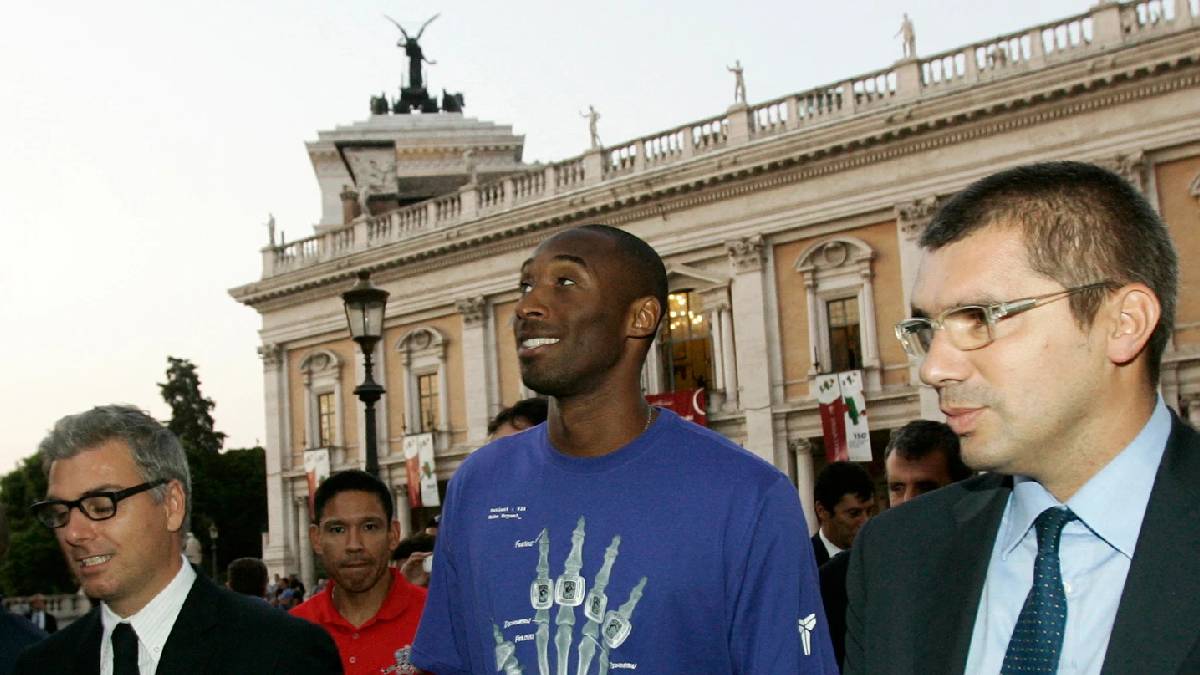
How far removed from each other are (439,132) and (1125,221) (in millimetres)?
52211

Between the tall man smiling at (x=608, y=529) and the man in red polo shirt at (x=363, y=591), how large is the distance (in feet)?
8.68

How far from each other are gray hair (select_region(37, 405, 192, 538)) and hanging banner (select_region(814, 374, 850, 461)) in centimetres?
2248

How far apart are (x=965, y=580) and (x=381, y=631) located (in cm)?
403

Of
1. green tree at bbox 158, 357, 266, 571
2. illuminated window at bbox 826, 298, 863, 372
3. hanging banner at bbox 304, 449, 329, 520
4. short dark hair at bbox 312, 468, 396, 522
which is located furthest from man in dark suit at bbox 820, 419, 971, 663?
green tree at bbox 158, 357, 266, 571

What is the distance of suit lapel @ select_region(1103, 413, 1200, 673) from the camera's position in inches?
80.8

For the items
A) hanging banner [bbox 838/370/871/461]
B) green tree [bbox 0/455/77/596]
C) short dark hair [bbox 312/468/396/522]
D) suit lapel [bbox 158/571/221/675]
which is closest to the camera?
suit lapel [bbox 158/571/221/675]

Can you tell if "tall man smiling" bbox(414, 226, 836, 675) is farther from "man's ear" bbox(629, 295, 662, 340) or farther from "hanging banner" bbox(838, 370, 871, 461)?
"hanging banner" bbox(838, 370, 871, 461)

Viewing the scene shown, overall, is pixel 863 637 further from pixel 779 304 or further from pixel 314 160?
pixel 314 160

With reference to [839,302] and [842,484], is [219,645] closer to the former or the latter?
[842,484]

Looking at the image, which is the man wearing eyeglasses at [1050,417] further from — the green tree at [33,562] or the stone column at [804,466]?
the green tree at [33,562]

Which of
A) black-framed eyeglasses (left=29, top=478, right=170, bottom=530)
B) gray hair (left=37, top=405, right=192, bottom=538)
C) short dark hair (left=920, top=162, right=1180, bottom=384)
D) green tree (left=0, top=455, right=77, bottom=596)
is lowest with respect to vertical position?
green tree (left=0, top=455, right=77, bottom=596)

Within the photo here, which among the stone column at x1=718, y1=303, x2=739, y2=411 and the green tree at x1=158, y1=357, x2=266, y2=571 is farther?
the green tree at x1=158, y1=357, x2=266, y2=571

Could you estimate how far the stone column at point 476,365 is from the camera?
34344 mm

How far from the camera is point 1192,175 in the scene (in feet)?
77.7
